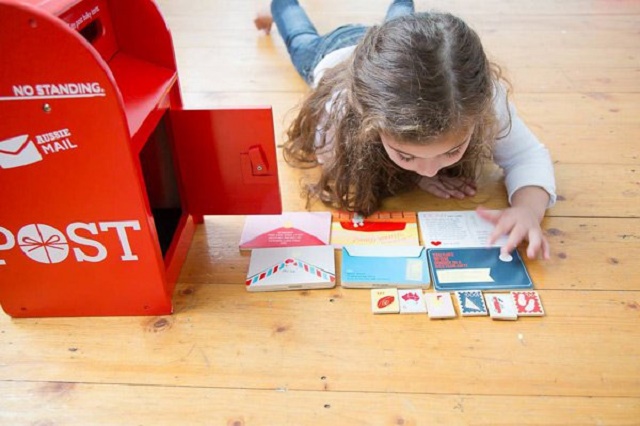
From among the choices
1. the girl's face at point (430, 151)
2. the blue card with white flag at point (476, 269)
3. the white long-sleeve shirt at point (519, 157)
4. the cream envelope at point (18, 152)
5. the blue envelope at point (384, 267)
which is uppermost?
the cream envelope at point (18, 152)

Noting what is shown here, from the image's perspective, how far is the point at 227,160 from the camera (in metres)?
0.88

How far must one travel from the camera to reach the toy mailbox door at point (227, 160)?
0.84 m

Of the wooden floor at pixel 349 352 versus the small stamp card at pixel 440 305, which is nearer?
the wooden floor at pixel 349 352

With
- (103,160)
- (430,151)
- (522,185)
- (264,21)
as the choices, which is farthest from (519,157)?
(264,21)

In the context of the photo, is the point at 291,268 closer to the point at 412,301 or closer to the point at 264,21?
the point at 412,301

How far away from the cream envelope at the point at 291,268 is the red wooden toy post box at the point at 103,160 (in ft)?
0.25

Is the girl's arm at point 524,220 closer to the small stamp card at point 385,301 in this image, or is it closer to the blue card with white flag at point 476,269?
the blue card with white flag at point 476,269

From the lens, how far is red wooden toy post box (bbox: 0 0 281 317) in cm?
62

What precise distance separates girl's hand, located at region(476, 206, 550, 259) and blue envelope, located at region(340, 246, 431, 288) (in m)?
0.13

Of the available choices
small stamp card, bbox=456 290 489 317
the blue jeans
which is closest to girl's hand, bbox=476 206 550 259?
small stamp card, bbox=456 290 489 317

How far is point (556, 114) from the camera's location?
50.9 inches

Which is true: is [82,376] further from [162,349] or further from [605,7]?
[605,7]

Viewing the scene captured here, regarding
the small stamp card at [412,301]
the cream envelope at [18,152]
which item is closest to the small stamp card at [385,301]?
the small stamp card at [412,301]

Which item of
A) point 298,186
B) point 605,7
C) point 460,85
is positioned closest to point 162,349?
point 298,186
